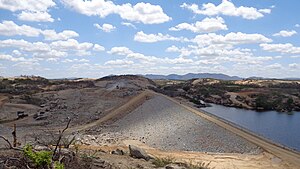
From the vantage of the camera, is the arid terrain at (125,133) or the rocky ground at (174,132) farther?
the rocky ground at (174,132)

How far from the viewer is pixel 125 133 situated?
97.1 ft

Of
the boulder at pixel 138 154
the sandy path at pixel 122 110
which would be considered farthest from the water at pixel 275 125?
the boulder at pixel 138 154

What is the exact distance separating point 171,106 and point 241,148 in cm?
1475

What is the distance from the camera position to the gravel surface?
24.5 metres

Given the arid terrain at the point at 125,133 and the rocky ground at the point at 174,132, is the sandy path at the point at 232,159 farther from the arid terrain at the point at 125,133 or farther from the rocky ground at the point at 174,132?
the rocky ground at the point at 174,132

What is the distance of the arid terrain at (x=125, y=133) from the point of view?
15.0m

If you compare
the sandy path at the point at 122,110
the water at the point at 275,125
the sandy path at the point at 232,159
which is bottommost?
the water at the point at 275,125

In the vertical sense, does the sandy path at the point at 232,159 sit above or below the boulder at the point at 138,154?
below

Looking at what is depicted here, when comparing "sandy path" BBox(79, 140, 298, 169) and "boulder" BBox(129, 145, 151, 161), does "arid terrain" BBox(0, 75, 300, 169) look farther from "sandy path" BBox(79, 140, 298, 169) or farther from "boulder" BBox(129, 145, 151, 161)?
"boulder" BBox(129, 145, 151, 161)

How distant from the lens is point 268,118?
155ft

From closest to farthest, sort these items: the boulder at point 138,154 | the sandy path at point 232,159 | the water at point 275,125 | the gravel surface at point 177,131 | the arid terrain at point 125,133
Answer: the boulder at point 138,154 < the arid terrain at point 125,133 < the sandy path at point 232,159 < the gravel surface at point 177,131 < the water at point 275,125

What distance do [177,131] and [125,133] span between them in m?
4.38

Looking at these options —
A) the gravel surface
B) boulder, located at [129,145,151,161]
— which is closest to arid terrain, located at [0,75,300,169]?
the gravel surface

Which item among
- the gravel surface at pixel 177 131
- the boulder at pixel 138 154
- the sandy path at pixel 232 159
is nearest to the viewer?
the boulder at pixel 138 154
